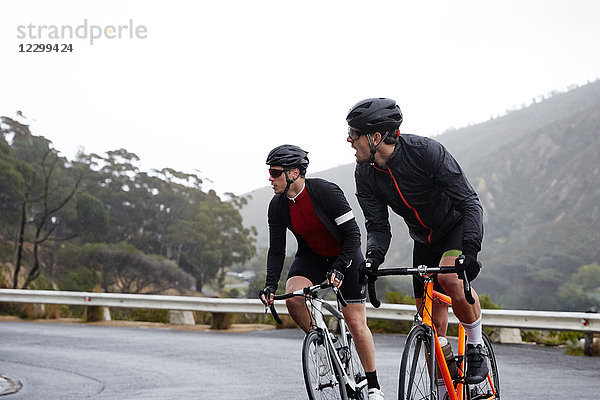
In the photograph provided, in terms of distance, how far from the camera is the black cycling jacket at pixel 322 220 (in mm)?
5734

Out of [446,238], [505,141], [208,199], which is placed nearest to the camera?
[446,238]

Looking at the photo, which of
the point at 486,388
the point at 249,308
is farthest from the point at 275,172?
the point at 249,308

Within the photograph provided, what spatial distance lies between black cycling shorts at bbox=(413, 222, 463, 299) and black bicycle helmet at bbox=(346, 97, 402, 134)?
0.85 metres

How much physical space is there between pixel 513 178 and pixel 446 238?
152240 millimetres

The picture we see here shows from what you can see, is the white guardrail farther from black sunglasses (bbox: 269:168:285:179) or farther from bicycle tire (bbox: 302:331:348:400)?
black sunglasses (bbox: 269:168:285:179)

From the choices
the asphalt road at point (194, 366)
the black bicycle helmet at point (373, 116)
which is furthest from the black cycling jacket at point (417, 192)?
the asphalt road at point (194, 366)

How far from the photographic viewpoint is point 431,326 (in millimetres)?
4828

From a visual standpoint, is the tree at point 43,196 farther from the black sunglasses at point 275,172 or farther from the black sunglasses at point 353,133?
the black sunglasses at point 353,133

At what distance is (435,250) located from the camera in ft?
17.5

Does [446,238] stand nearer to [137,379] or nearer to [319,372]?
[319,372]

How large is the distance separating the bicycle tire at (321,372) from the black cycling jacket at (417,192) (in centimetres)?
88

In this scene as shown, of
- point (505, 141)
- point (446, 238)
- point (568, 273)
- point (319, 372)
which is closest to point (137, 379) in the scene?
point (319, 372)

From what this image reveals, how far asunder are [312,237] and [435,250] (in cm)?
96

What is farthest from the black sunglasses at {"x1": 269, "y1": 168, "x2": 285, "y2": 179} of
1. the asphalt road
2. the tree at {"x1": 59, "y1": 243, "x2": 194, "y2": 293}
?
the tree at {"x1": 59, "y1": 243, "x2": 194, "y2": 293}
